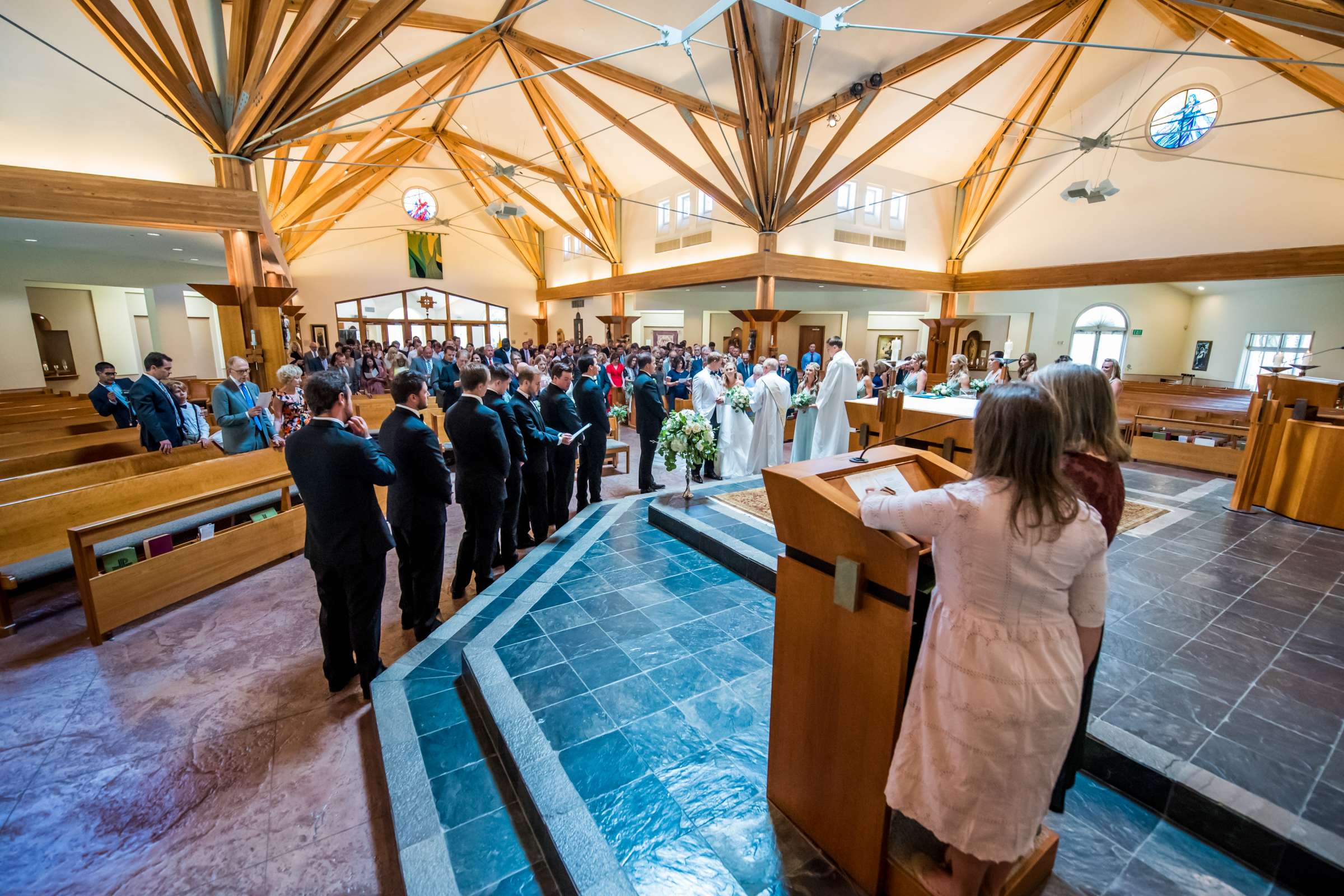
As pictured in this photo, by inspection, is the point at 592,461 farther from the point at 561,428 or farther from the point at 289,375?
the point at 289,375

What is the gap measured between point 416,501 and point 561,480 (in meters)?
2.01

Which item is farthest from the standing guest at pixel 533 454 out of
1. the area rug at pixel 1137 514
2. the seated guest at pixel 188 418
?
the area rug at pixel 1137 514

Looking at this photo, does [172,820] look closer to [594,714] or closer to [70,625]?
[594,714]

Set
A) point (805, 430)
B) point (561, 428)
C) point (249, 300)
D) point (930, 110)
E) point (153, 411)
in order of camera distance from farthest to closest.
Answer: point (930, 110) → point (249, 300) → point (805, 430) → point (561, 428) → point (153, 411)

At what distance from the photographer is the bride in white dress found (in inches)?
269

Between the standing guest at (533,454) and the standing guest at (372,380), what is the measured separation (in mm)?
7446

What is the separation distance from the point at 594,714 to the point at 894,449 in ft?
5.62

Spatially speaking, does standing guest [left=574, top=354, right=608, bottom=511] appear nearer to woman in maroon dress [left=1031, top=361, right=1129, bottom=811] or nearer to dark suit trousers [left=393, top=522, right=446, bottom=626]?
dark suit trousers [left=393, top=522, right=446, bottom=626]

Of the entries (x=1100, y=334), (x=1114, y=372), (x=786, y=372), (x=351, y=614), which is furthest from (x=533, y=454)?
(x=1100, y=334)

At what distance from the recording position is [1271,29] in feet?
26.5

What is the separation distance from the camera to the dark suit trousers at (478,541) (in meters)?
3.83

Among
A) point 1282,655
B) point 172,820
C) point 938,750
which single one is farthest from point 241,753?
point 1282,655

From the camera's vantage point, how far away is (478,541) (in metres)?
3.92

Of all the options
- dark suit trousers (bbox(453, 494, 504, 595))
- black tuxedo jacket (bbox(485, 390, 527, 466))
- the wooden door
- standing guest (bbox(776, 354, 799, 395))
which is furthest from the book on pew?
the wooden door
